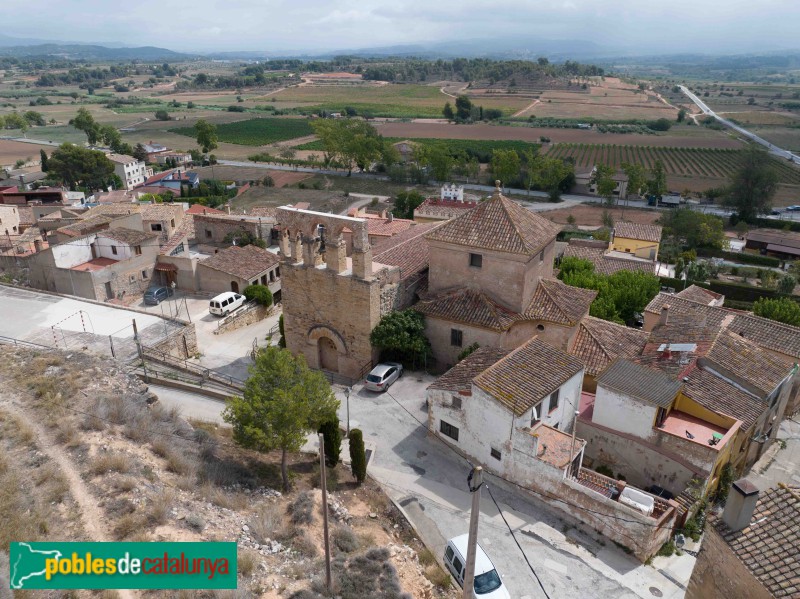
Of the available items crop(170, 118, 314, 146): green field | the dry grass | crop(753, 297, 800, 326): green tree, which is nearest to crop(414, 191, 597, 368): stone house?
crop(753, 297, 800, 326): green tree

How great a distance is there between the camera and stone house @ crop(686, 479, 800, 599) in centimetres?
1293

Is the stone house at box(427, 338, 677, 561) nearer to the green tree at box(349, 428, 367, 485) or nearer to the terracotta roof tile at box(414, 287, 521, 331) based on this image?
the terracotta roof tile at box(414, 287, 521, 331)

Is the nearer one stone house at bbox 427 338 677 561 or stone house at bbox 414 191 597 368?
stone house at bbox 427 338 677 561

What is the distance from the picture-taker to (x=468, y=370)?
24.0m

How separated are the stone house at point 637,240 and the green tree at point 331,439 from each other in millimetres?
43184

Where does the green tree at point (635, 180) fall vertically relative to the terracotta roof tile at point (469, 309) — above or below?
below

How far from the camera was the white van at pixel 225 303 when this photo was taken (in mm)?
37625

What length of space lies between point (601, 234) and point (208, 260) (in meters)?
44.8

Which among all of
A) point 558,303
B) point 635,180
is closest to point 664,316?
point 558,303

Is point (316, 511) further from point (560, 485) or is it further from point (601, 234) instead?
point (601, 234)

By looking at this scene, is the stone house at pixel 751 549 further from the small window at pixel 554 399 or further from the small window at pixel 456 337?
the small window at pixel 456 337

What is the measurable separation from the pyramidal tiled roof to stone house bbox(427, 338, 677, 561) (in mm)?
5589

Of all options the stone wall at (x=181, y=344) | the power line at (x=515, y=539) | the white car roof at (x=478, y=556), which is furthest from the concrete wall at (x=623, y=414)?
the stone wall at (x=181, y=344)

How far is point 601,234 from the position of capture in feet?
214
